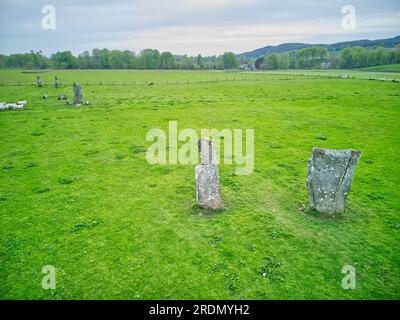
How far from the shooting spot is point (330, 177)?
529 inches

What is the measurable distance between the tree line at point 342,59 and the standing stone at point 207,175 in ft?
569

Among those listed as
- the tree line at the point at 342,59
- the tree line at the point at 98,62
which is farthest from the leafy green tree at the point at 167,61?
Result: the tree line at the point at 342,59

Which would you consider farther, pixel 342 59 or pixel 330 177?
pixel 342 59

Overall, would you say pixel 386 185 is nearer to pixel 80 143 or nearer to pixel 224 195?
pixel 224 195

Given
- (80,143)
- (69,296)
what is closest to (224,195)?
(69,296)

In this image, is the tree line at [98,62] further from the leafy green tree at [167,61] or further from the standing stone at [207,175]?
the standing stone at [207,175]

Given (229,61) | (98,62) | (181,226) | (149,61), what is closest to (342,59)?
(229,61)

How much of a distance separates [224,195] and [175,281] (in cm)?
670

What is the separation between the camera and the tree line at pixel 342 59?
156000 millimetres

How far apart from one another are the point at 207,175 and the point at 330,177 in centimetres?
554

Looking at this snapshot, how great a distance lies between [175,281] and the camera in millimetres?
10047

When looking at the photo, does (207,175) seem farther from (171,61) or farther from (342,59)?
(171,61)
